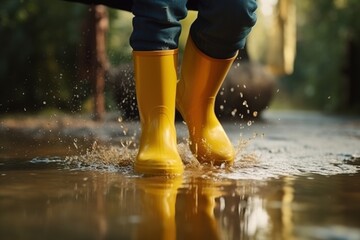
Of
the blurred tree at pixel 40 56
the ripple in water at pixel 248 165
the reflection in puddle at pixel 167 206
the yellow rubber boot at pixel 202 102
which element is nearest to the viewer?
the reflection in puddle at pixel 167 206

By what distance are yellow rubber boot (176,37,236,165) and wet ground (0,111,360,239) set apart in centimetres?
5

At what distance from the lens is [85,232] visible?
2.70 ft

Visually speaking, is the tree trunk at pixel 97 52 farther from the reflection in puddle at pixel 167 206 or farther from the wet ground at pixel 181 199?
the reflection in puddle at pixel 167 206

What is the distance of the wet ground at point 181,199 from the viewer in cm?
84

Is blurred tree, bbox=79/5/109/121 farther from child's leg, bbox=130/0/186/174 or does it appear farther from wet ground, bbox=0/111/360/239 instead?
child's leg, bbox=130/0/186/174

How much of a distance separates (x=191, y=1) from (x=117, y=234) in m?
1.04

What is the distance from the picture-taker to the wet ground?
0.84m

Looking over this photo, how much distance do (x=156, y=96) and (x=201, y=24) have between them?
0.24m

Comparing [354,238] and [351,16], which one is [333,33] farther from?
[354,238]

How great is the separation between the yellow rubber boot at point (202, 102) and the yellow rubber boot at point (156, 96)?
0.14 metres

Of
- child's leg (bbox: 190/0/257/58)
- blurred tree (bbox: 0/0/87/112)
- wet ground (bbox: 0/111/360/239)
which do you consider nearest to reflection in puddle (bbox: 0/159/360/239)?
wet ground (bbox: 0/111/360/239)

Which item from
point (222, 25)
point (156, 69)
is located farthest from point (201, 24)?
point (156, 69)

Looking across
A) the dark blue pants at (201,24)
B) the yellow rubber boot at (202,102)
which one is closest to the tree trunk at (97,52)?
the yellow rubber boot at (202,102)

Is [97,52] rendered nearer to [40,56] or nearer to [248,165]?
[40,56]
